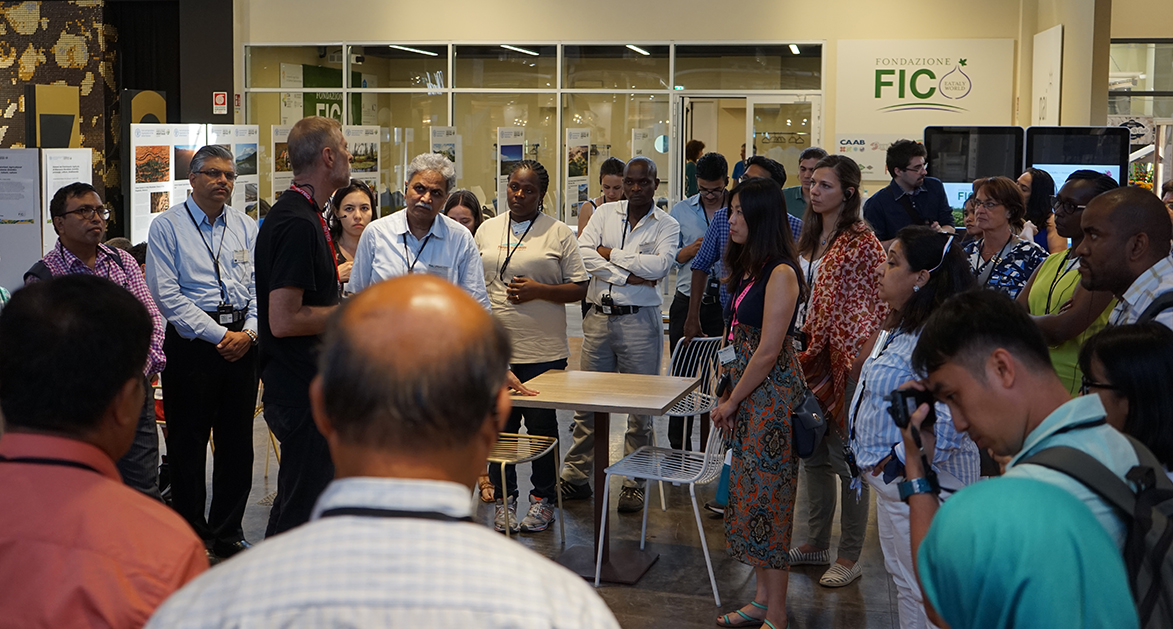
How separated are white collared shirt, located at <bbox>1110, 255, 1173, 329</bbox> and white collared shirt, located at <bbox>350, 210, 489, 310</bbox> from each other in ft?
7.87

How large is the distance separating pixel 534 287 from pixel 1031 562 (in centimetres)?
365

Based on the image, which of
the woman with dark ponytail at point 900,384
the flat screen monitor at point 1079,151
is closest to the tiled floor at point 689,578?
the woman with dark ponytail at point 900,384

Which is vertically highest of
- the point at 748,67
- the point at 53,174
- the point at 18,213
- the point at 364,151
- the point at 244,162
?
the point at 748,67

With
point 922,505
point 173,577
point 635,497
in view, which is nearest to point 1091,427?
point 922,505

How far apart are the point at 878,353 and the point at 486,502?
2.88 m

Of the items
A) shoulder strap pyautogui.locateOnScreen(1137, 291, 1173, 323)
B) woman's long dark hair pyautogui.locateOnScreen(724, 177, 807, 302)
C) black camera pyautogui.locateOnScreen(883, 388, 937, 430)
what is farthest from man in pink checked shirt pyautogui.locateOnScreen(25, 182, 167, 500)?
shoulder strap pyautogui.locateOnScreen(1137, 291, 1173, 323)

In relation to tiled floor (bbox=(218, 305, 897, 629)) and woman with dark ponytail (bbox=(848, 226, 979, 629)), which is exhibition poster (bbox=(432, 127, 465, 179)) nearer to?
tiled floor (bbox=(218, 305, 897, 629))

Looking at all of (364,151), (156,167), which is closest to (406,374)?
(156,167)

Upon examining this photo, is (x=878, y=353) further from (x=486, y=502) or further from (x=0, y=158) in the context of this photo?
(x=0, y=158)

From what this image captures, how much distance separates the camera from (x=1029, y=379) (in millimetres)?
1517

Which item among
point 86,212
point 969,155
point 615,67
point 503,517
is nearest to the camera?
point 86,212

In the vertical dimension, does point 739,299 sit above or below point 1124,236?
below

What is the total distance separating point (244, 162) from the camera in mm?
9398

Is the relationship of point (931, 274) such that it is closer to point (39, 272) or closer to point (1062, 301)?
point (1062, 301)
